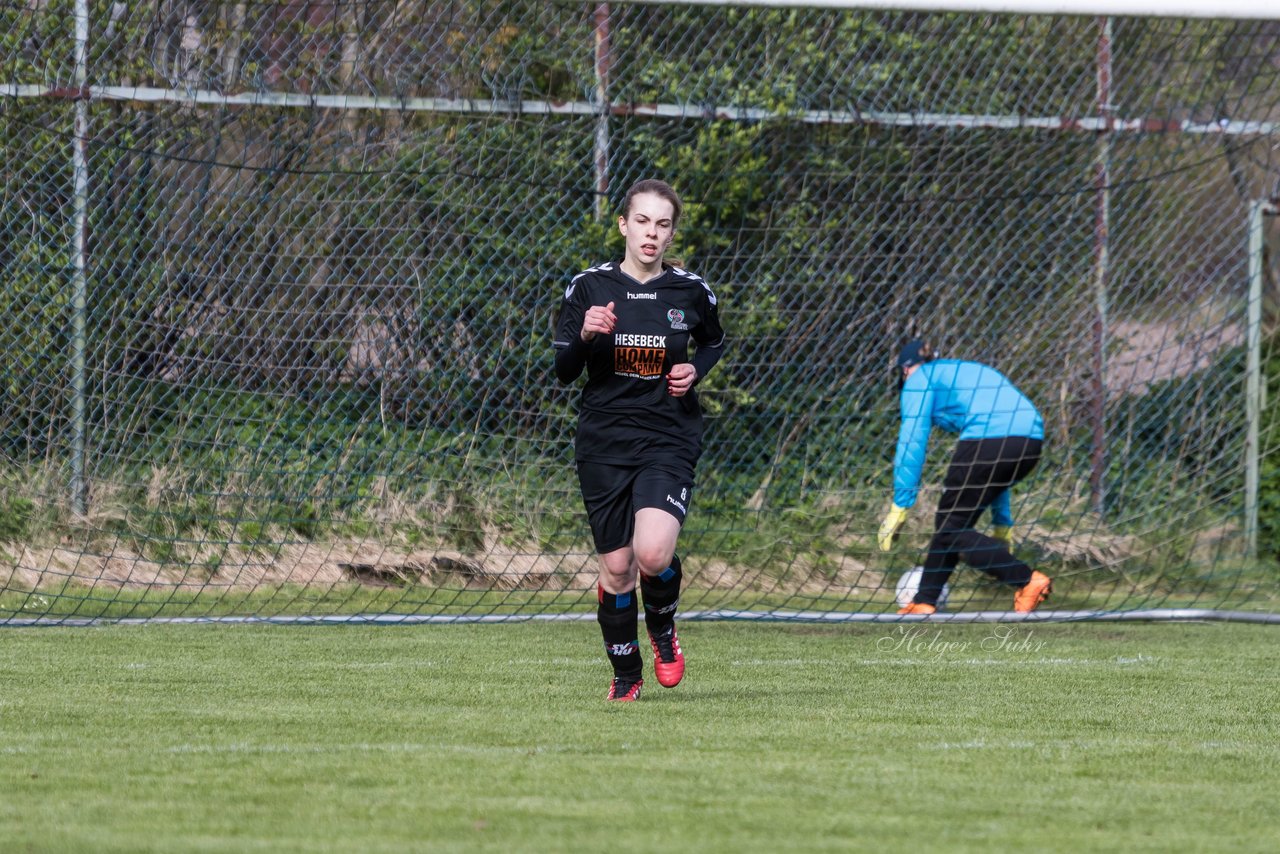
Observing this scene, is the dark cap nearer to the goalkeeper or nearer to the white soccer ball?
the goalkeeper

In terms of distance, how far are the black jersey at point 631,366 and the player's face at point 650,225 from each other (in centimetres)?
12

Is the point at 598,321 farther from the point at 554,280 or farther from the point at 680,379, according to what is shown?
the point at 554,280

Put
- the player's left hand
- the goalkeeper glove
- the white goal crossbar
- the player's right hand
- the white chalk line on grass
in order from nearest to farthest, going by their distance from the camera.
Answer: the white chalk line on grass → the player's right hand → the player's left hand → the white goal crossbar → the goalkeeper glove

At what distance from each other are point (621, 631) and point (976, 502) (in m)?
3.96

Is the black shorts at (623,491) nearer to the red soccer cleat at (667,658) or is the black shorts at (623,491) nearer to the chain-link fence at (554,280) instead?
the red soccer cleat at (667,658)

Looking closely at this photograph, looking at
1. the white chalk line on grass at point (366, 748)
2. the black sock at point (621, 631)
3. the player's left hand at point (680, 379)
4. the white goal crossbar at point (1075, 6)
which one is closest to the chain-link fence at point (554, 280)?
the white goal crossbar at point (1075, 6)

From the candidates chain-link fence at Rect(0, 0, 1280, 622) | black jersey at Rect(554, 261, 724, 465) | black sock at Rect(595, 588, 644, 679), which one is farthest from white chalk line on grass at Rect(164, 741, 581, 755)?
chain-link fence at Rect(0, 0, 1280, 622)

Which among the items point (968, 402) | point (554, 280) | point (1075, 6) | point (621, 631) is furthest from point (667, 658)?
→ point (1075, 6)

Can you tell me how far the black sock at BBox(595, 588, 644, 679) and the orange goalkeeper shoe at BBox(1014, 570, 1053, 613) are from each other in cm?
388

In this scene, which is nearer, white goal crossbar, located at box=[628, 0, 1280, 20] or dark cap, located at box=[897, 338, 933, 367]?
white goal crossbar, located at box=[628, 0, 1280, 20]

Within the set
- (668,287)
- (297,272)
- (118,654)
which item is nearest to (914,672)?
(668,287)

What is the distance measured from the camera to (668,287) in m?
5.34

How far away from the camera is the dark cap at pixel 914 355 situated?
8578 mm

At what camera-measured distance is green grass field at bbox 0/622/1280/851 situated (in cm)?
325
